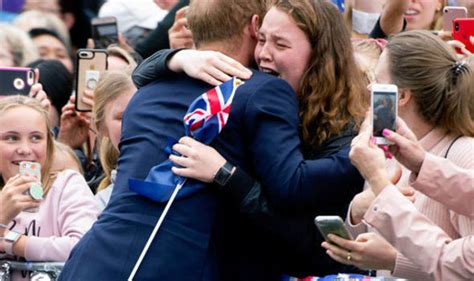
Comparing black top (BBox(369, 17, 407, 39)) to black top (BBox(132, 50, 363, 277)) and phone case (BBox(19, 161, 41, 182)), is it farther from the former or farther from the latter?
black top (BBox(132, 50, 363, 277))

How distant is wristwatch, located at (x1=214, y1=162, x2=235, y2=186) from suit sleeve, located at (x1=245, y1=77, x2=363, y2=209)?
0.34 feet

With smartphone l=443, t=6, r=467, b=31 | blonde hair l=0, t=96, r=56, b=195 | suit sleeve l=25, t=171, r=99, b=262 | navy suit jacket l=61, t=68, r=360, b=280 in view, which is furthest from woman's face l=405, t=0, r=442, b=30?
navy suit jacket l=61, t=68, r=360, b=280

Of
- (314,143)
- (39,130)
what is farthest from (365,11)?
(314,143)

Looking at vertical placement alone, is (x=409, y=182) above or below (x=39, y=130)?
above

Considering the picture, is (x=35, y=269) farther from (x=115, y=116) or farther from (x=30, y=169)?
(x=115, y=116)

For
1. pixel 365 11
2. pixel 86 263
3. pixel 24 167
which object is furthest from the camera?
pixel 365 11

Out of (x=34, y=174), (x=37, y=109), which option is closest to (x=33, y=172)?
(x=34, y=174)

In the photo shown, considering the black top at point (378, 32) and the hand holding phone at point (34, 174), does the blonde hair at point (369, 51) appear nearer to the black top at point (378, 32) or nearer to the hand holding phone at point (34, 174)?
the black top at point (378, 32)

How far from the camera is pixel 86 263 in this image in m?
5.00

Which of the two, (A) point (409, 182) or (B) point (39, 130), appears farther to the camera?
(B) point (39, 130)

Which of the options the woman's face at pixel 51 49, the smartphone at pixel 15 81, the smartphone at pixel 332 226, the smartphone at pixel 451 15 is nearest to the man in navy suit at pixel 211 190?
the smartphone at pixel 332 226

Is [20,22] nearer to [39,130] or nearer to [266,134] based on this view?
[39,130]

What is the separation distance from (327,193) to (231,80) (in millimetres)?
516

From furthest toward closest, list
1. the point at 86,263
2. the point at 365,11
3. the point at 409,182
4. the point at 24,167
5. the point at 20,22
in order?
the point at 20,22 < the point at 365,11 < the point at 24,167 < the point at 86,263 < the point at 409,182
